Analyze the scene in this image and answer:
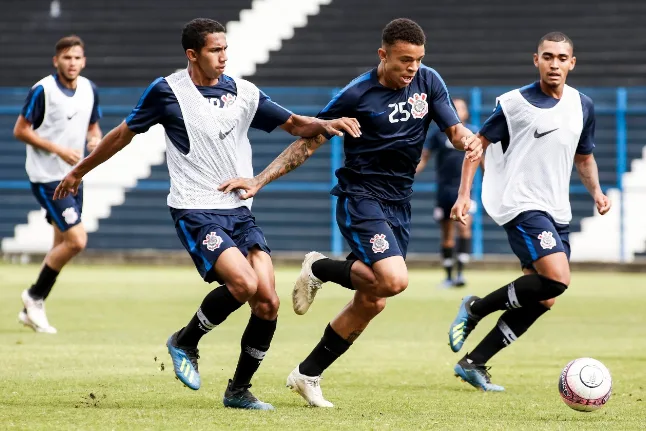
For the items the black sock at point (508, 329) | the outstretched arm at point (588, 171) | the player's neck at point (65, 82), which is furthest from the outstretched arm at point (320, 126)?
the player's neck at point (65, 82)

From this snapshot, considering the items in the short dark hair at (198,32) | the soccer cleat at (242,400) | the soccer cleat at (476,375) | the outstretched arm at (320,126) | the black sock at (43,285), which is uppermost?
the short dark hair at (198,32)

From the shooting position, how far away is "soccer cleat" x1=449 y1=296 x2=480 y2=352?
26.5 ft

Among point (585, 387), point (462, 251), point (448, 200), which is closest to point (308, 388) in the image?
point (585, 387)

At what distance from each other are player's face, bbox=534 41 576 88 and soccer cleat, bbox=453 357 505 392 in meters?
1.88

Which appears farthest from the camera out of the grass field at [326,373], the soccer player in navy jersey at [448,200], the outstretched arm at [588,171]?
the soccer player in navy jersey at [448,200]

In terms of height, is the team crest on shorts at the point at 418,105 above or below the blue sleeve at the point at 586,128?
above

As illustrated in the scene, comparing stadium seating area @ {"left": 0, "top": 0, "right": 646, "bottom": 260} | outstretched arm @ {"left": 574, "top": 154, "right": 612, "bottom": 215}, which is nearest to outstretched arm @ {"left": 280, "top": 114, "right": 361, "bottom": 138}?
outstretched arm @ {"left": 574, "top": 154, "right": 612, "bottom": 215}

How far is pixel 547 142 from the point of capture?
813cm

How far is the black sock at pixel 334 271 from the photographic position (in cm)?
711

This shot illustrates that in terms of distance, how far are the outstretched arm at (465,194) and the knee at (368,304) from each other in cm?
69

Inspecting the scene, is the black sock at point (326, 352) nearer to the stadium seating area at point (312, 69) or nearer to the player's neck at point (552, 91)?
the player's neck at point (552, 91)

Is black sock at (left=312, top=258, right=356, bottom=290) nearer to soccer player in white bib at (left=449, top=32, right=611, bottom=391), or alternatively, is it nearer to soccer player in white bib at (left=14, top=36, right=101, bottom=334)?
soccer player in white bib at (left=449, top=32, right=611, bottom=391)

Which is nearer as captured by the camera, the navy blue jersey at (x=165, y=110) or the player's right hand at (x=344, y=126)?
the player's right hand at (x=344, y=126)

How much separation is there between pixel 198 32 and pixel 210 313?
1.53 metres
